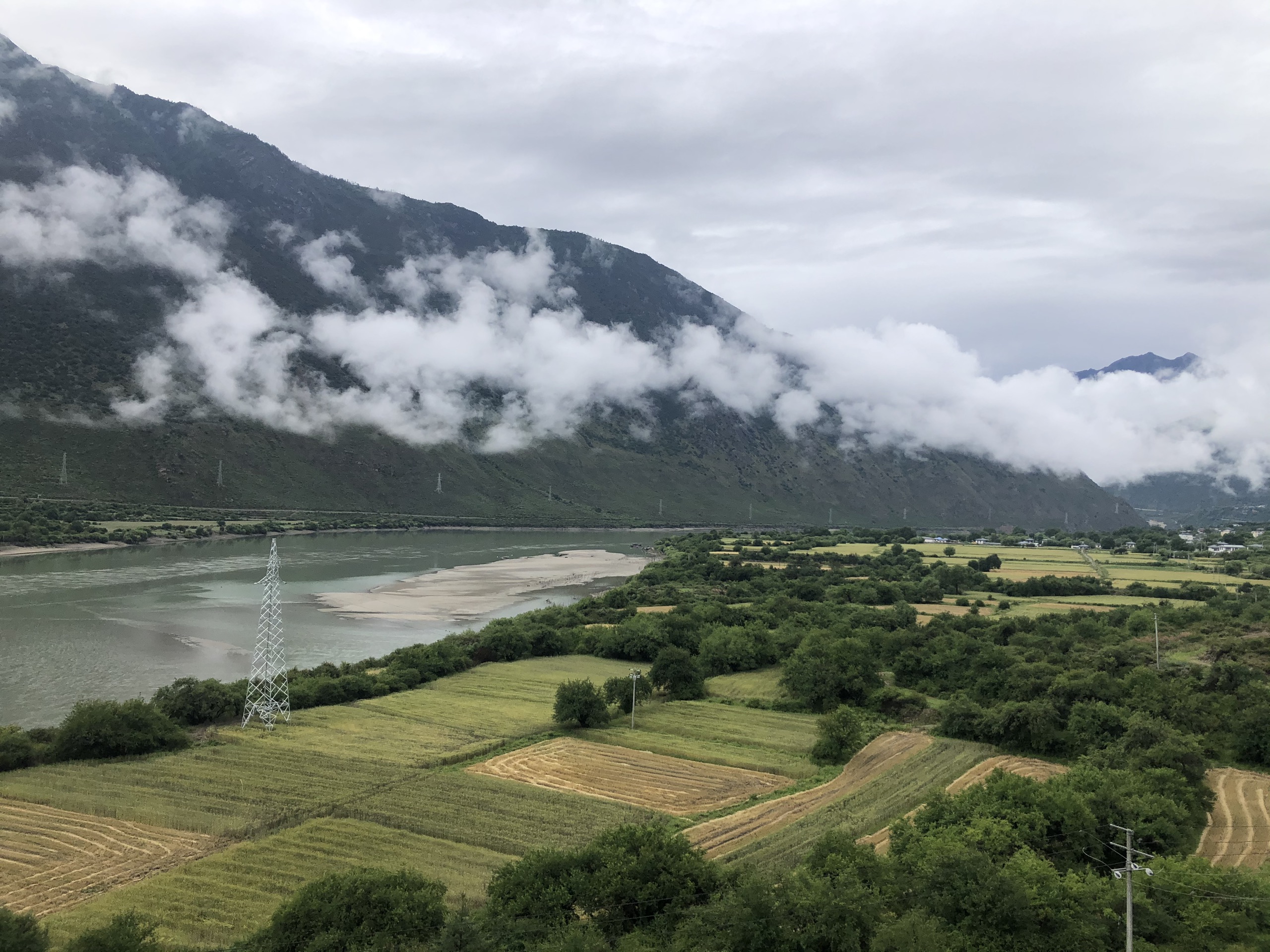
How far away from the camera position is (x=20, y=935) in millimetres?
20125

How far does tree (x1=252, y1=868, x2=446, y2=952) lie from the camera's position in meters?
21.8

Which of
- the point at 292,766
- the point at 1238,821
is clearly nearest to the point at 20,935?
the point at 292,766

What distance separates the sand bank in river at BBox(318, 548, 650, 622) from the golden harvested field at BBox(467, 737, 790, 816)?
46.7 meters

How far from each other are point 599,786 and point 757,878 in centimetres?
1722

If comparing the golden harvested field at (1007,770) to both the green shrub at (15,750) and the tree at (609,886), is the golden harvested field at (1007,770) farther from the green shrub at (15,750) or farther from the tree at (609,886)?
the green shrub at (15,750)

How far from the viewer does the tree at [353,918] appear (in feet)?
71.5

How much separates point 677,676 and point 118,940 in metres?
40.9

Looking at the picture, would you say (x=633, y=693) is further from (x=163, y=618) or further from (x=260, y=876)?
(x=163, y=618)

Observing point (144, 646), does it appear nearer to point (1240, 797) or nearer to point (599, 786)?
point (599, 786)

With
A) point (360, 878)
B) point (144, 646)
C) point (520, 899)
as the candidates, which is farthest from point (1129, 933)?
point (144, 646)

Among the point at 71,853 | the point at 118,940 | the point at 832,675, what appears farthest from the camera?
the point at 832,675

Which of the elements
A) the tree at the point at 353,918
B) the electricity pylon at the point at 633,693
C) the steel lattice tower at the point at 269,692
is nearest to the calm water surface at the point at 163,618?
the steel lattice tower at the point at 269,692

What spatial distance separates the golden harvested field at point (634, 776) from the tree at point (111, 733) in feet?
50.1

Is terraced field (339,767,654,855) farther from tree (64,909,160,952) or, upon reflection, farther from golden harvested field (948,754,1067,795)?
golden harvested field (948,754,1067,795)
